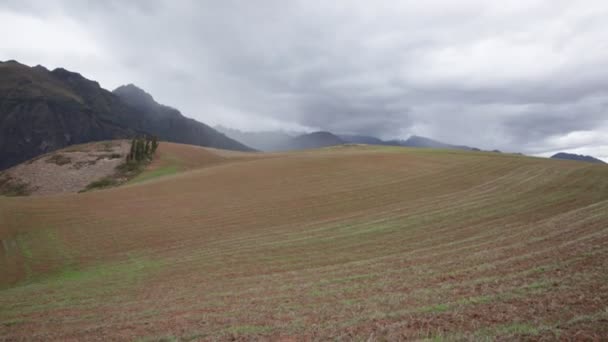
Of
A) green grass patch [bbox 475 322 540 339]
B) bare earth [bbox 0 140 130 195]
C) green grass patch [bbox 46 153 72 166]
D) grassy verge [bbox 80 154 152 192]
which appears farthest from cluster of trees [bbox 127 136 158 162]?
green grass patch [bbox 475 322 540 339]

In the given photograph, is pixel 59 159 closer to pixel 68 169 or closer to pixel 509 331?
pixel 68 169

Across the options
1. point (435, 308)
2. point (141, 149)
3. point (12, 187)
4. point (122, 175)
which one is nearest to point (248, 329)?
point (435, 308)

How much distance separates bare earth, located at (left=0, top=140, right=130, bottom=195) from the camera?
6234cm

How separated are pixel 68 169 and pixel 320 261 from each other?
2872 inches

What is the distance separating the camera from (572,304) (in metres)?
7.71

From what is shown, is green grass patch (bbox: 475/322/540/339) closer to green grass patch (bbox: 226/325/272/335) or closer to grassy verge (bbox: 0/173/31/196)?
green grass patch (bbox: 226/325/272/335)

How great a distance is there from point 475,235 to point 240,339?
15.0 m

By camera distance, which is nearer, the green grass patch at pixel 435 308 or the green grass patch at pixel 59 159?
the green grass patch at pixel 435 308

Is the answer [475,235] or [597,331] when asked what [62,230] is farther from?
[597,331]

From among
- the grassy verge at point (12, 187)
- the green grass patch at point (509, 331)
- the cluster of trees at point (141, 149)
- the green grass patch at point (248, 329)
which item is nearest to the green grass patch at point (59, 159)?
the grassy verge at point (12, 187)

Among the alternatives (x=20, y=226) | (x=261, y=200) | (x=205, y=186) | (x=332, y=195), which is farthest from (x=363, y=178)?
(x=20, y=226)

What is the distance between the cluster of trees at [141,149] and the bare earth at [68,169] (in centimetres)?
296

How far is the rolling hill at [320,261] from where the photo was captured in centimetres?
849

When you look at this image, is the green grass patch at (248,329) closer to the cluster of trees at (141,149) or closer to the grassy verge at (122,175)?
the grassy verge at (122,175)
